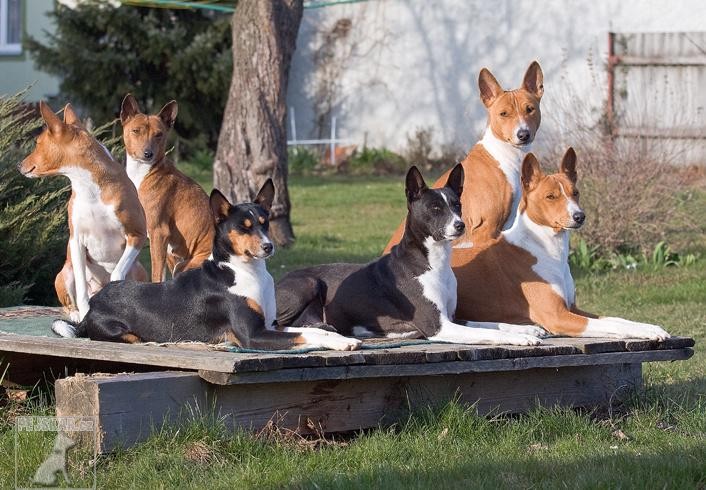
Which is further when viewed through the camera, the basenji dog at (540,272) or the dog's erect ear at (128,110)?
the dog's erect ear at (128,110)

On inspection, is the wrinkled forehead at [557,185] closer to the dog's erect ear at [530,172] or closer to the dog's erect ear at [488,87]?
the dog's erect ear at [530,172]

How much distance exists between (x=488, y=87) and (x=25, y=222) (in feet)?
11.4

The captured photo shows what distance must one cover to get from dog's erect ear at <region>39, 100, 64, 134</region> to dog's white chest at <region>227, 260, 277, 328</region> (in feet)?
4.96

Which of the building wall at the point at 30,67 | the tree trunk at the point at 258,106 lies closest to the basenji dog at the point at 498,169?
the tree trunk at the point at 258,106

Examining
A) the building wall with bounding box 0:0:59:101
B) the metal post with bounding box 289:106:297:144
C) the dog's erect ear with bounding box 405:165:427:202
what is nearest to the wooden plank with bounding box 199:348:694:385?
the dog's erect ear with bounding box 405:165:427:202

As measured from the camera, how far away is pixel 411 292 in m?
5.91

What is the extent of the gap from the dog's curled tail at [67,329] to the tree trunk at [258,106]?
21.2 feet

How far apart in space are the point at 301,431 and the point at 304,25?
19.2 m

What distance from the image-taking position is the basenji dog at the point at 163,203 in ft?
22.1

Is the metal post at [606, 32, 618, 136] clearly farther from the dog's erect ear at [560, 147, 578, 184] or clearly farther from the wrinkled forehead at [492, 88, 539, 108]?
the dog's erect ear at [560, 147, 578, 184]

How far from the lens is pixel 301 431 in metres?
5.27

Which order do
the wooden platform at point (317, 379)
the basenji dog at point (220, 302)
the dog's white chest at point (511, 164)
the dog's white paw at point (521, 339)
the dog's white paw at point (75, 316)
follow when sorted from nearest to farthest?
the wooden platform at point (317, 379)
the basenji dog at point (220, 302)
the dog's white paw at point (521, 339)
the dog's white paw at point (75, 316)
the dog's white chest at point (511, 164)

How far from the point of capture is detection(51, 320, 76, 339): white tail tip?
5926mm

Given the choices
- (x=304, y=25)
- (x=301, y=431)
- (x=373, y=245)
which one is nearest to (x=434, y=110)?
(x=304, y=25)
